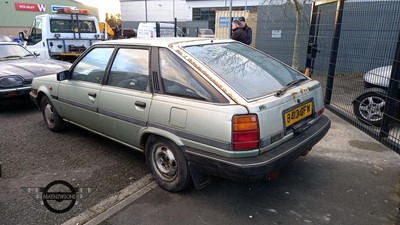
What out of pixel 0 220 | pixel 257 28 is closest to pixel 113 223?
pixel 0 220

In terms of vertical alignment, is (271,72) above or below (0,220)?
above

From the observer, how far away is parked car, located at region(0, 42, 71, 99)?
233 inches

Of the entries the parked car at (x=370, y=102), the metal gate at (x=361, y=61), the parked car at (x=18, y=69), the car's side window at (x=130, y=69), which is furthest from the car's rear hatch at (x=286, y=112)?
the parked car at (x=18, y=69)

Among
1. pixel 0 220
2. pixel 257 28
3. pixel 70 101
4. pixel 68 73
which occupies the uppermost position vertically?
pixel 257 28

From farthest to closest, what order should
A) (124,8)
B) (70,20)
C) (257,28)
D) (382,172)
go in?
(124,8)
(257,28)
(70,20)
(382,172)

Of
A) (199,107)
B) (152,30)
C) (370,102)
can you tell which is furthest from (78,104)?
(152,30)

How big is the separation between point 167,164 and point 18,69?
492 centimetres

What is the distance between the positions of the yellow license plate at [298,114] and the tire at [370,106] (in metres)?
1.91

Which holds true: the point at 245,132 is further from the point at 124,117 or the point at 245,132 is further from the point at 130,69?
the point at 130,69

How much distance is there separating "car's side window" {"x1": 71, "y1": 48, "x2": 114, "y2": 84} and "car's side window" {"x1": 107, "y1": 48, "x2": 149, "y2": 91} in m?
0.21

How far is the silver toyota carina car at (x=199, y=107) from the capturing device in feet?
8.42

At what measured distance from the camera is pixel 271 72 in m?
3.36

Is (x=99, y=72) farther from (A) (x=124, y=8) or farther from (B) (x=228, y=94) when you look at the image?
(A) (x=124, y=8)

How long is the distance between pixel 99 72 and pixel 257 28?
939 cm
